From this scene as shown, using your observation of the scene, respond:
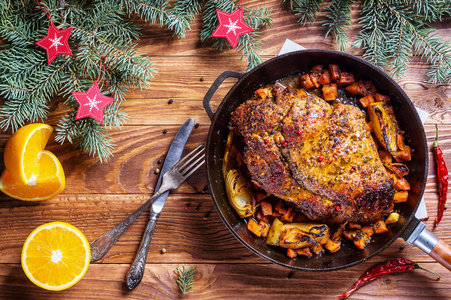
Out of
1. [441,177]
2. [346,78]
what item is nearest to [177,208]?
[346,78]

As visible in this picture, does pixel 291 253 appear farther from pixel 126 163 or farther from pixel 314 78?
pixel 126 163

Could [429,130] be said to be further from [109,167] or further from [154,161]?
[109,167]

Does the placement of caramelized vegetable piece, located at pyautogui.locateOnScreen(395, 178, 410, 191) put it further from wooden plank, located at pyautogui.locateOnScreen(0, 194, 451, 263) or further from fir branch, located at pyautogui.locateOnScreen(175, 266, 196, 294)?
fir branch, located at pyautogui.locateOnScreen(175, 266, 196, 294)

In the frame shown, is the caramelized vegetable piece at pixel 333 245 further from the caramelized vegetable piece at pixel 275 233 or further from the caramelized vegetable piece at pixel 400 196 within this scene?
the caramelized vegetable piece at pixel 400 196

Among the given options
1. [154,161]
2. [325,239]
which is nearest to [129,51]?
[154,161]

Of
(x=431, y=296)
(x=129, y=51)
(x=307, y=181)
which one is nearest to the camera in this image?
(x=307, y=181)

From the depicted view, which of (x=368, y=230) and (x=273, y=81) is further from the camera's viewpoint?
(x=273, y=81)
